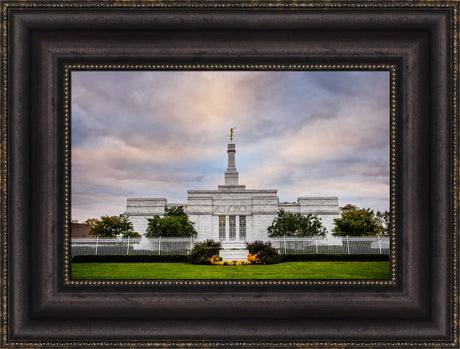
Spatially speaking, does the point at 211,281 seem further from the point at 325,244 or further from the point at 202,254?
the point at 325,244

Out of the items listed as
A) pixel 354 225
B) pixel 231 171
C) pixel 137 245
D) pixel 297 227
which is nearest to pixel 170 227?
pixel 137 245

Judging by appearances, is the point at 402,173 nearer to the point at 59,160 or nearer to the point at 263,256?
the point at 59,160

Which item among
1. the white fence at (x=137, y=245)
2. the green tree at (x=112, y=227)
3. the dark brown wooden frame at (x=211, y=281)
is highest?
the dark brown wooden frame at (x=211, y=281)

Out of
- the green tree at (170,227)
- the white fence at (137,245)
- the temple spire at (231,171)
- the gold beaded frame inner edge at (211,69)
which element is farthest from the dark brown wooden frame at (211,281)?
the temple spire at (231,171)

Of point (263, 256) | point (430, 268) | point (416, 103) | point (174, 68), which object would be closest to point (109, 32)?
point (174, 68)

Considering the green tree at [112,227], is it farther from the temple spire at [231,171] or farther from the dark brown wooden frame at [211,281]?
the dark brown wooden frame at [211,281]

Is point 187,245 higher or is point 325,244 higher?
point 325,244
